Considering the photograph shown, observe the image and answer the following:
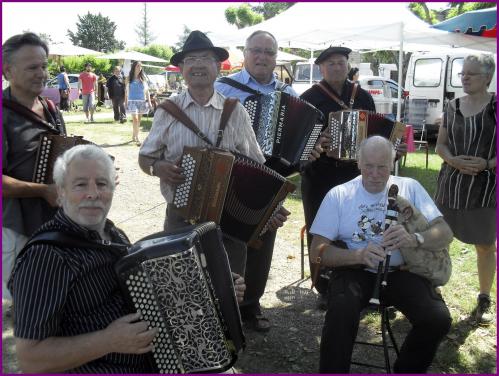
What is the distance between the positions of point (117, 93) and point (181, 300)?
15999 millimetres

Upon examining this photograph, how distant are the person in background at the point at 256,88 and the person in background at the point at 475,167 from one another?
131 cm

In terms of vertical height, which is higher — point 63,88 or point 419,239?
point 63,88

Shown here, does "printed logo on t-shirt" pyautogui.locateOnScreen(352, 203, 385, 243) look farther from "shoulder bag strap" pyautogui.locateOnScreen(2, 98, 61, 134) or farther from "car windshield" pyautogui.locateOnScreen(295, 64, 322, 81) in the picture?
"car windshield" pyautogui.locateOnScreen(295, 64, 322, 81)

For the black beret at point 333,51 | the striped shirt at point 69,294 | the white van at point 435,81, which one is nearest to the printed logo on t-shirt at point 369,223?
the black beret at point 333,51

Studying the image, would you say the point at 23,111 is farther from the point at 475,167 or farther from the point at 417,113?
the point at 417,113

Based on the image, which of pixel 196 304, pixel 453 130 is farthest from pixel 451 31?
pixel 196 304

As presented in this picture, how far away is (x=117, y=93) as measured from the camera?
16.8 m

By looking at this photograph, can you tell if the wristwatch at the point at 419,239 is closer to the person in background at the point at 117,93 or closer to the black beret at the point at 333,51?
the black beret at the point at 333,51

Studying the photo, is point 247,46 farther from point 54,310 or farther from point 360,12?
point 360,12

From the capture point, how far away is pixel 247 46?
3703mm

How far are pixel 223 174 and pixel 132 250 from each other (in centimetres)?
101

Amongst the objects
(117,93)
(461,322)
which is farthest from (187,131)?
(117,93)

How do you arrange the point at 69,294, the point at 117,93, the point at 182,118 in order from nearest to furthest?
the point at 69,294, the point at 182,118, the point at 117,93

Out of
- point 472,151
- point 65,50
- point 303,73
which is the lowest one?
point 472,151
